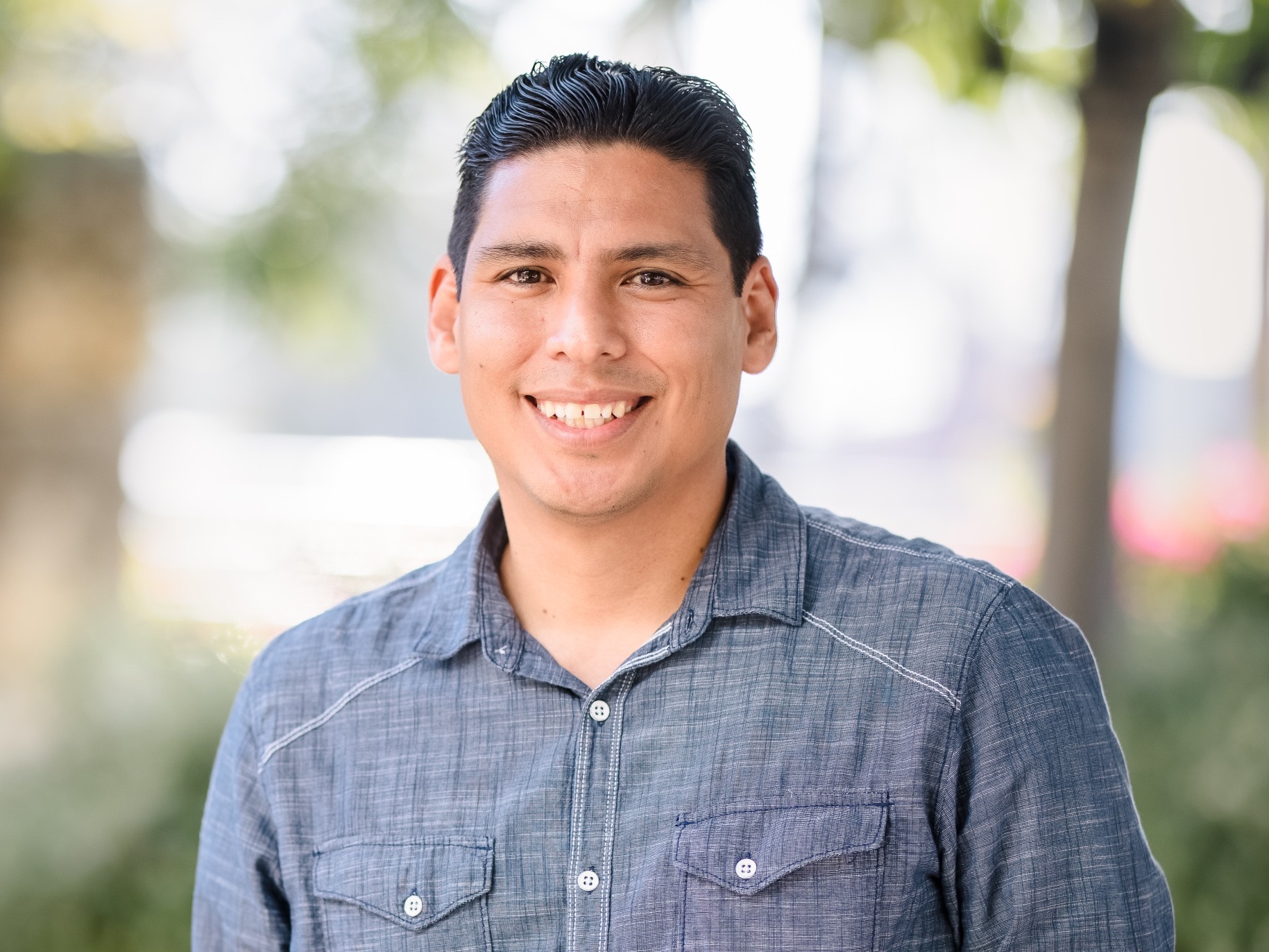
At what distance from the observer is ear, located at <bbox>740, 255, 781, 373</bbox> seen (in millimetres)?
1993

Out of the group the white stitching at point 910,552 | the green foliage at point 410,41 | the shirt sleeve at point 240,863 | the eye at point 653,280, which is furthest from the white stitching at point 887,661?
the green foliage at point 410,41

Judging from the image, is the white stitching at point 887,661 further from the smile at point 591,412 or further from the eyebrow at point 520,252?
the eyebrow at point 520,252

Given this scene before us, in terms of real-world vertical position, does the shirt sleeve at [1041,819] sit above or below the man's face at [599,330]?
below

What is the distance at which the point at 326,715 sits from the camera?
198 cm

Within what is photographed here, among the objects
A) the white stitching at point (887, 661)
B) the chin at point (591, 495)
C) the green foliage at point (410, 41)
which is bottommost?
the white stitching at point (887, 661)

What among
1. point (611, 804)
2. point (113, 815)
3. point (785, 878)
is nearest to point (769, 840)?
point (785, 878)

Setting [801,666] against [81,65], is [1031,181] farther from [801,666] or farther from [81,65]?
[801,666]

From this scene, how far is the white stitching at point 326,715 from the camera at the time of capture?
197 cm

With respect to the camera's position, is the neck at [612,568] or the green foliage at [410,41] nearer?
the neck at [612,568]

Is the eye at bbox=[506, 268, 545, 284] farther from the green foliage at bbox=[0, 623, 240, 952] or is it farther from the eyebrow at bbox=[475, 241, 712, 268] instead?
the green foliage at bbox=[0, 623, 240, 952]

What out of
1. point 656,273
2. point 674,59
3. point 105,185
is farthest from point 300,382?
point 656,273

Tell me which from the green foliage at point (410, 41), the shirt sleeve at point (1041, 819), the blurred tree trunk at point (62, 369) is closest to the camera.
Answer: the shirt sleeve at point (1041, 819)

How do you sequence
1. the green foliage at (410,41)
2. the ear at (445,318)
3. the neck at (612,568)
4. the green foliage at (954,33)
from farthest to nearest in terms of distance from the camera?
the green foliage at (410,41)
the green foliage at (954,33)
the ear at (445,318)
the neck at (612,568)

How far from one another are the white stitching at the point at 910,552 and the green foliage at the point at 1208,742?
2478 millimetres
